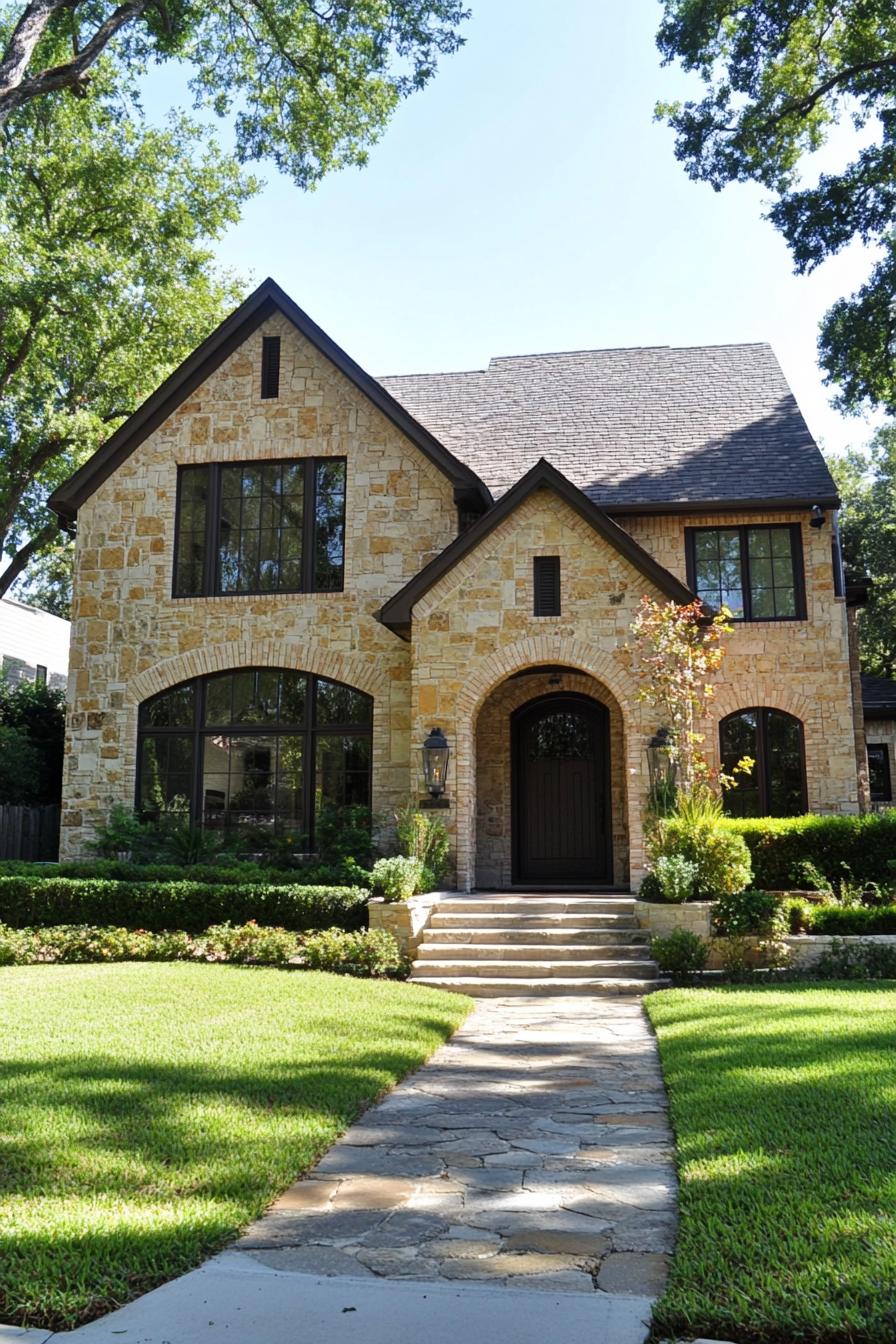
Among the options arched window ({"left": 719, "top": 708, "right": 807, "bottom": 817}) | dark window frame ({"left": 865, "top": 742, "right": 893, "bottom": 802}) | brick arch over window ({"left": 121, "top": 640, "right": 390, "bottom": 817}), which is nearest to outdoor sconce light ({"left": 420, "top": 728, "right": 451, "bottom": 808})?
brick arch over window ({"left": 121, "top": 640, "right": 390, "bottom": 817})

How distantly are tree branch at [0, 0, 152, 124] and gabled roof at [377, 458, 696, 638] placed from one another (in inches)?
344

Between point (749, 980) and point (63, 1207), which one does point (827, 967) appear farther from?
point (63, 1207)

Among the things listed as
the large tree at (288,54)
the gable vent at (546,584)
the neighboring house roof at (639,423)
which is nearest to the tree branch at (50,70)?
the large tree at (288,54)

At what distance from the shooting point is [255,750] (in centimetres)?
1557

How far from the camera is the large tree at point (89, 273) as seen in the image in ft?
68.5

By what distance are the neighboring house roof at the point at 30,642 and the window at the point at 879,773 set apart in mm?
22147

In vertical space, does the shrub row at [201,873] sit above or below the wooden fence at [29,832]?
below

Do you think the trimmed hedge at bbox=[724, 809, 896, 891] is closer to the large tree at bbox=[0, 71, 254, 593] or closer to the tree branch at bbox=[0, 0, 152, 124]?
the tree branch at bbox=[0, 0, 152, 124]

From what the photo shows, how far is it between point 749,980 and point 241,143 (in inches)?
689

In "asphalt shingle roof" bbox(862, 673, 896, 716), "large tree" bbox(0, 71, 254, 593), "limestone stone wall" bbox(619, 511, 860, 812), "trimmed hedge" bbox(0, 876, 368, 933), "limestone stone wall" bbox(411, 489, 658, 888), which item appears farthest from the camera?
"asphalt shingle roof" bbox(862, 673, 896, 716)

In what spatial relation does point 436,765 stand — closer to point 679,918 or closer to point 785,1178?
point 679,918

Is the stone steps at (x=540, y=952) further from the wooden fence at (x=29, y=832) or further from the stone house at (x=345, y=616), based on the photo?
the wooden fence at (x=29, y=832)

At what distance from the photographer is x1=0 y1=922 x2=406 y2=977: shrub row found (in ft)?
35.5

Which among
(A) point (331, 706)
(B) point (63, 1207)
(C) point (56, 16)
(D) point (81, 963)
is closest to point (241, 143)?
(C) point (56, 16)
